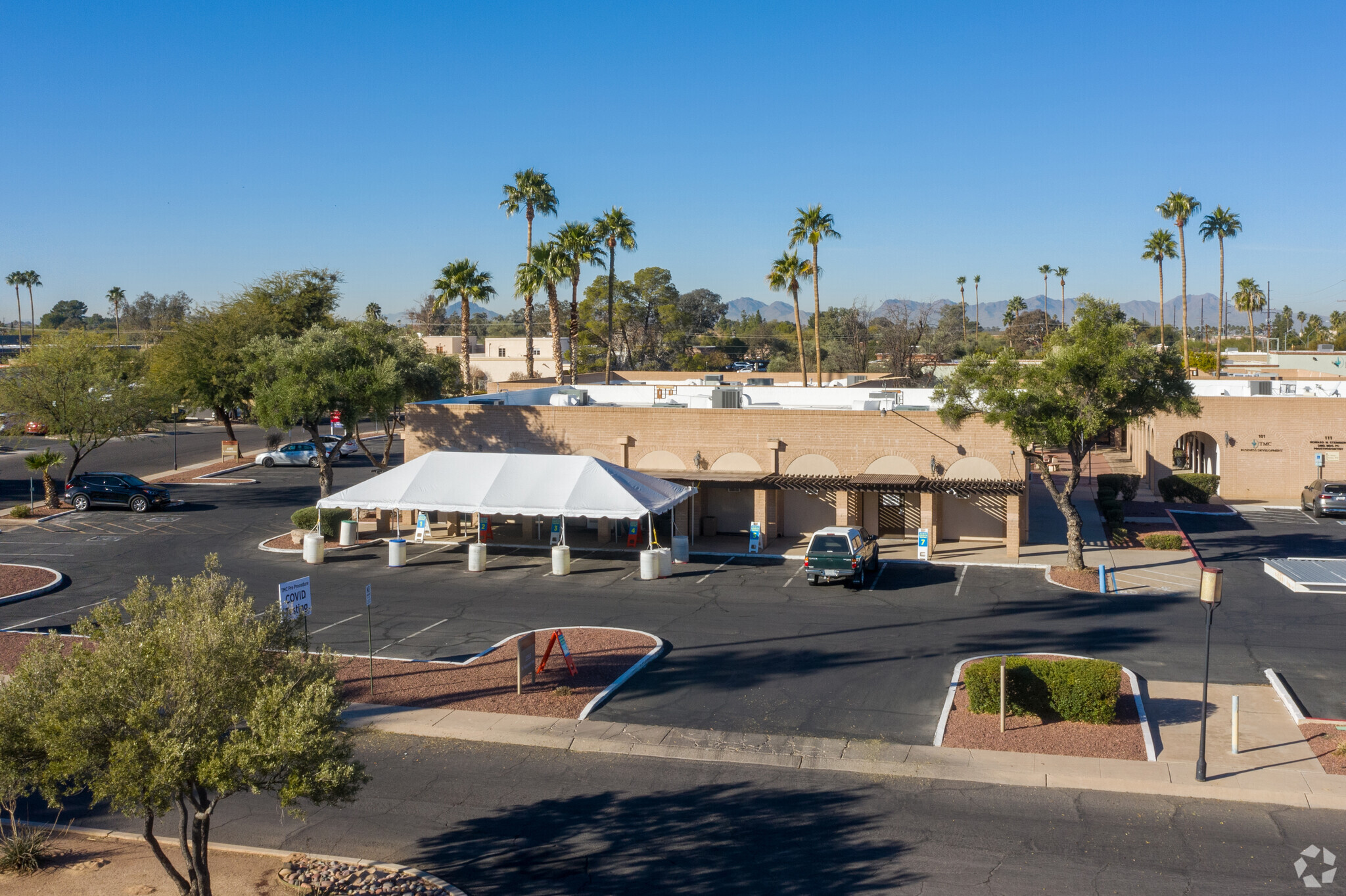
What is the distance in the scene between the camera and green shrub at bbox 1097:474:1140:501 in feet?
144

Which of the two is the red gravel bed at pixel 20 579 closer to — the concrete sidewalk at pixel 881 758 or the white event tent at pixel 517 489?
the white event tent at pixel 517 489

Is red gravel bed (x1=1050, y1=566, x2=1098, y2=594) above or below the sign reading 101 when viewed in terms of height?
below

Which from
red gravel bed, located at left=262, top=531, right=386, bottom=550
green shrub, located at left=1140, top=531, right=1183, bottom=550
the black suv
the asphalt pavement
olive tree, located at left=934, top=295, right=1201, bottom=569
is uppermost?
olive tree, located at left=934, top=295, right=1201, bottom=569

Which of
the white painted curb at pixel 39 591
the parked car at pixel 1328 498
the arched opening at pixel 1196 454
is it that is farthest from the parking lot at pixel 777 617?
the arched opening at pixel 1196 454

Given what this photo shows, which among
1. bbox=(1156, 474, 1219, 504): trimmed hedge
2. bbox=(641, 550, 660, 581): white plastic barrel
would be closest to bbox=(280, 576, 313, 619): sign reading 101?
bbox=(641, 550, 660, 581): white plastic barrel

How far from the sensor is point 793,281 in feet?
199

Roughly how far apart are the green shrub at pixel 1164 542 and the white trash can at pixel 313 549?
26275 millimetres

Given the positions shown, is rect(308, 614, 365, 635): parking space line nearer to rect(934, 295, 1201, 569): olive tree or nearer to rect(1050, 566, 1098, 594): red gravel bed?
rect(934, 295, 1201, 569): olive tree

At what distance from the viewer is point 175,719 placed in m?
9.18

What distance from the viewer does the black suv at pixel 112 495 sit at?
139ft

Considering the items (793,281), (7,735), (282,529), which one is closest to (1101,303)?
(7,735)

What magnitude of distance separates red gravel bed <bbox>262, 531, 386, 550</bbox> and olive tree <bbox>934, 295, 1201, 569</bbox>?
20.7 m

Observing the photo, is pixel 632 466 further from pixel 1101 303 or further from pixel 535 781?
pixel 535 781

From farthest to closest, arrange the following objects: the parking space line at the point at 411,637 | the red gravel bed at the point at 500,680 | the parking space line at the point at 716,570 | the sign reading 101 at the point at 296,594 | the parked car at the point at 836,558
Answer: the parking space line at the point at 716,570 → the parked car at the point at 836,558 → the parking space line at the point at 411,637 → the red gravel bed at the point at 500,680 → the sign reading 101 at the point at 296,594
